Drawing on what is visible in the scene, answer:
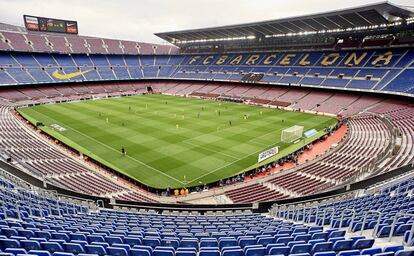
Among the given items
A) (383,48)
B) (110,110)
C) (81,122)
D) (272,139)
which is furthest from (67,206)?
(383,48)

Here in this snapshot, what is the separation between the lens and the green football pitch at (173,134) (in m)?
26.0

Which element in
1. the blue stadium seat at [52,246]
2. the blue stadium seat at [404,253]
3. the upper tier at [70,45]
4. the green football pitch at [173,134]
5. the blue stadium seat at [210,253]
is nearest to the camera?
the blue stadium seat at [404,253]

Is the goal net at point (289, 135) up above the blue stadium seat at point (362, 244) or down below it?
above

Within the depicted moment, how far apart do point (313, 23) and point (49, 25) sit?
73171mm

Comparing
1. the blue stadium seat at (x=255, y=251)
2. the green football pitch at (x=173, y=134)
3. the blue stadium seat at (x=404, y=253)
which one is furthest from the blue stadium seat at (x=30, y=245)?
the green football pitch at (x=173, y=134)

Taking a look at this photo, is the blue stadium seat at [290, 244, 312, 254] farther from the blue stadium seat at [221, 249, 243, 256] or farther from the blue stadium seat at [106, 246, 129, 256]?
the blue stadium seat at [106, 246, 129, 256]

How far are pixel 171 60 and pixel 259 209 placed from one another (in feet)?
271

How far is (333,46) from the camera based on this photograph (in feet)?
196

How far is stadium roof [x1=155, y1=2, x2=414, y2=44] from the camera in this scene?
132ft

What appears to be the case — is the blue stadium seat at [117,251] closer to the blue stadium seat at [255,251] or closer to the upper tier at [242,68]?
the blue stadium seat at [255,251]

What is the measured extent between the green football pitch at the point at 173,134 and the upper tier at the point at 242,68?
38.4 feet

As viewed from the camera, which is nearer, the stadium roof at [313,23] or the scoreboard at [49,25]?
the stadium roof at [313,23]

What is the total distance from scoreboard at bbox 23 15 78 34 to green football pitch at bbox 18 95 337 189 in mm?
35173

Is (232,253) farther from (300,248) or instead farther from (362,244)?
(362,244)
